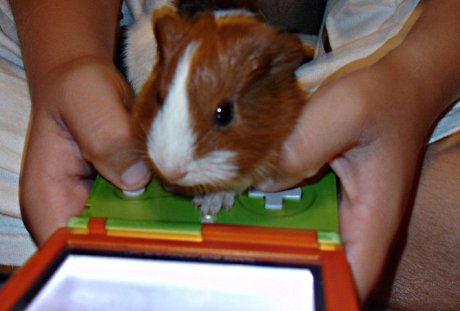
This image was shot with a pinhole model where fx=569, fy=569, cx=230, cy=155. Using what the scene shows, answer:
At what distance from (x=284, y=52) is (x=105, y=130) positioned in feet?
1.04

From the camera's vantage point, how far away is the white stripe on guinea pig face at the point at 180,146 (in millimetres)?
793

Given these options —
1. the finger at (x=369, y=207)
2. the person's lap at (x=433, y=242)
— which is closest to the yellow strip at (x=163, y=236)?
the finger at (x=369, y=207)

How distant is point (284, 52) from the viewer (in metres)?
0.89

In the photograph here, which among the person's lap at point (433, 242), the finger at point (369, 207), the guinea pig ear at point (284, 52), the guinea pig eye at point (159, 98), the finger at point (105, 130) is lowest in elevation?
the person's lap at point (433, 242)

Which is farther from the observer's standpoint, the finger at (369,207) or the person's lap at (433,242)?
the person's lap at (433,242)

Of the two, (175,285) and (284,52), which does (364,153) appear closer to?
(284,52)

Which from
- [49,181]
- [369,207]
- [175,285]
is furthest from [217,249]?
[49,181]

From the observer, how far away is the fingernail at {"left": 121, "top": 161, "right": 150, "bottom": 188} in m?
0.91

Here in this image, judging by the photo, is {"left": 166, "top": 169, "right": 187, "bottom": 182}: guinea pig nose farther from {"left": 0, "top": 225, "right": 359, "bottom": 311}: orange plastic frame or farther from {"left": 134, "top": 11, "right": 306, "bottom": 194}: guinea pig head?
{"left": 0, "top": 225, "right": 359, "bottom": 311}: orange plastic frame

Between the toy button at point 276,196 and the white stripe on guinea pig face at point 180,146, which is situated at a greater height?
the white stripe on guinea pig face at point 180,146

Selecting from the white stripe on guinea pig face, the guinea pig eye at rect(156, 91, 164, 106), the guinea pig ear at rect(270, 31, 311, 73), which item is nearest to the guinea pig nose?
the white stripe on guinea pig face

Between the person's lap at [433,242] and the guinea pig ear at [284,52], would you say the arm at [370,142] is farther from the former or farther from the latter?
the person's lap at [433,242]

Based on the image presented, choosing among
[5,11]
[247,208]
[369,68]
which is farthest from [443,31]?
[5,11]

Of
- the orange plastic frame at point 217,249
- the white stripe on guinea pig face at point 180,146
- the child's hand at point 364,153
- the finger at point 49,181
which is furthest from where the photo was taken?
the finger at point 49,181
